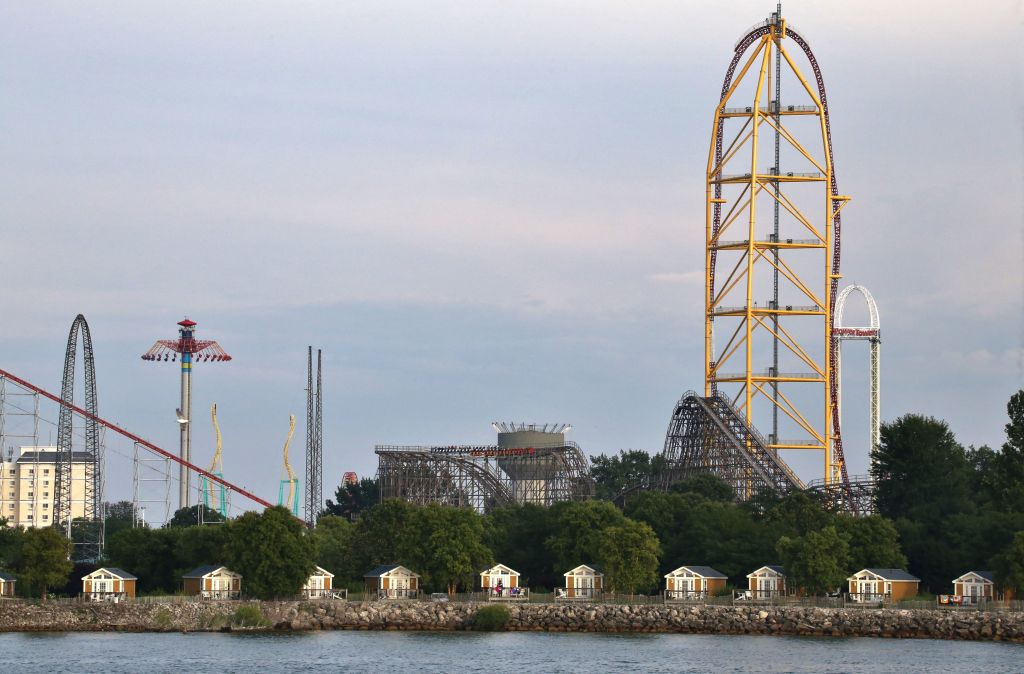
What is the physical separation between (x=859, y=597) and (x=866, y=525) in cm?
425

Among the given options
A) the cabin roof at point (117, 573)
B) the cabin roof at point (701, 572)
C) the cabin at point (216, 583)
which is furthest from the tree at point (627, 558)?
the cabin roof at point (117, 573)

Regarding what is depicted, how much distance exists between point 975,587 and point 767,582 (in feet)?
35.3

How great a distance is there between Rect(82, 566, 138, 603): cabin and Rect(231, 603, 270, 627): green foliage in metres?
10.3

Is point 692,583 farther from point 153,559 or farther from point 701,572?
point 153,559

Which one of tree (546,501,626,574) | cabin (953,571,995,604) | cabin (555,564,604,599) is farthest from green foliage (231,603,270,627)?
cabin (953,571,995,604)

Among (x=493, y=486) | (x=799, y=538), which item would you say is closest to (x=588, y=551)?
(x=799, y=538)

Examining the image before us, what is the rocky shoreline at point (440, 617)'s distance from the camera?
86.0m

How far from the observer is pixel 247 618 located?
88.8m

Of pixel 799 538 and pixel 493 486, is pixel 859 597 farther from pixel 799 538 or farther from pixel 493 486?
pixel 493 486

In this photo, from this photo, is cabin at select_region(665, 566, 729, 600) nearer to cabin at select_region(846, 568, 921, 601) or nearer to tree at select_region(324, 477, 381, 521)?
cabin at select_region(846, 568, 921, 601)

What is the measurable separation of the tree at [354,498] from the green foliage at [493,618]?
83366 millimetres

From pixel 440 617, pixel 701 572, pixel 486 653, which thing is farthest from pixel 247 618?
pixel 701 572

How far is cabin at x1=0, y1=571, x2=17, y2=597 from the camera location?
9775 centimetres

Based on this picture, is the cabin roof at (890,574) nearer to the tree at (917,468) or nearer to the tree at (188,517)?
the tree at (917,468)
